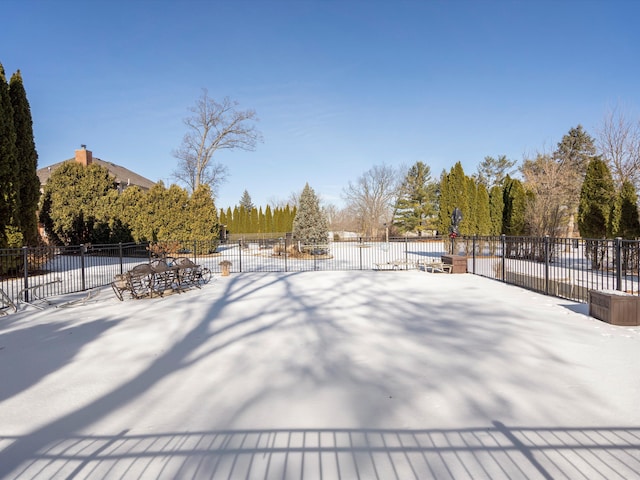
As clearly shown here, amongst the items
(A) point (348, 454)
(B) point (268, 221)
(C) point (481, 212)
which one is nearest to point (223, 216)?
(B) point (268, 221)

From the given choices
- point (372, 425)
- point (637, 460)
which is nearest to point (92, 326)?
point (372, 425)

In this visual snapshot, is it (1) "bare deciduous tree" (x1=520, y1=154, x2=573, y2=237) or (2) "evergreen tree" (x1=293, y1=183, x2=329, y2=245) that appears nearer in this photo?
(1) "bare deciduous tree" (x1=520, y1=154, x2=573, y2=237)

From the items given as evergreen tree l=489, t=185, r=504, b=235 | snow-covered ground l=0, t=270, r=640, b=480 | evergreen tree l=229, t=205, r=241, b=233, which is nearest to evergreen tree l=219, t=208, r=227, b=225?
evergreen tree l=229, t=205, r=241, b=233

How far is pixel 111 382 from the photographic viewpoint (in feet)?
13.0

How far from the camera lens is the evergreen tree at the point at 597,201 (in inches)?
574

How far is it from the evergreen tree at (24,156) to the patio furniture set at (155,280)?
6998 mm

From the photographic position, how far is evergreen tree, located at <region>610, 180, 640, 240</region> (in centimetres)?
1341

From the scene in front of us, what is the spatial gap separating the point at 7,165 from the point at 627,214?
23.2 metres

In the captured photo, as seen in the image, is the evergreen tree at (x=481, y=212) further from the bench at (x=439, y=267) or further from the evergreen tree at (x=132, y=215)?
the evergreen tree at (x=132, y=215)

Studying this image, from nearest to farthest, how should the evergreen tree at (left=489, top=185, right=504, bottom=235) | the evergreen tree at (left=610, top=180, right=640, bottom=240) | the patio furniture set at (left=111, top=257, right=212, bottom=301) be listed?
the patio furniture set at (left=111, top=257, right=212, bottom=301) < the evergreen tree at (left=610, top=180, right=640, bottom=240) < the evergreen tree at (left=489, top=185, right=504, bottom=235)

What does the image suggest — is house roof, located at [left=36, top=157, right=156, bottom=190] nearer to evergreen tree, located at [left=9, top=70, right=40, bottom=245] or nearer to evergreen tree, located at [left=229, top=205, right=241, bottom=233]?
evergreen tree, located at [left=229, top=205, right=241, bottom=233]

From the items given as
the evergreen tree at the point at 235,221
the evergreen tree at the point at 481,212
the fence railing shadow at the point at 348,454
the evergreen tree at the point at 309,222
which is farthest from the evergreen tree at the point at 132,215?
the evergreen tree at the point at 235,221

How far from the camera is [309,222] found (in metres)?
22.0

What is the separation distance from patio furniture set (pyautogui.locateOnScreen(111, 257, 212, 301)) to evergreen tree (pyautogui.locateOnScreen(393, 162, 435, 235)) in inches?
1387
